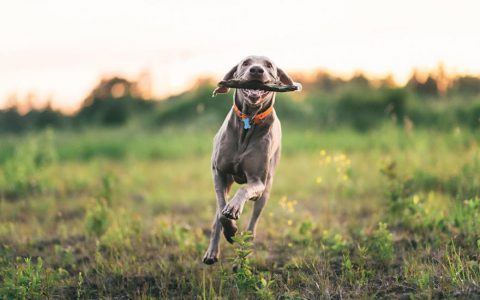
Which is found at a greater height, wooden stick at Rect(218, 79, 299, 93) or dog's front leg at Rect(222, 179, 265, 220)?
wooden stick at Rect(218, 79, 299, 93)

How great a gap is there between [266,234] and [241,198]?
2292 mm

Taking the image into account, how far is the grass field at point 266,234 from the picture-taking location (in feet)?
13.9

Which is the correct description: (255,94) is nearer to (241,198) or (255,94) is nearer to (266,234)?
(241,198)

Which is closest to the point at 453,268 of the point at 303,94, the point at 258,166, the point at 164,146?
the point at 258,166

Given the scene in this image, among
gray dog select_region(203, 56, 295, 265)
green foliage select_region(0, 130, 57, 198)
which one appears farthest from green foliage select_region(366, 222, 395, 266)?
green foliage select_region(0, 130, 57, 198)

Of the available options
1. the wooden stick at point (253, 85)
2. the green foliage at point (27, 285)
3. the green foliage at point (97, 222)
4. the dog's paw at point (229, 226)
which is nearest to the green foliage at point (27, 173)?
the green foliage at point (97, 222)

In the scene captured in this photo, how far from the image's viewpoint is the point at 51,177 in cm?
1012

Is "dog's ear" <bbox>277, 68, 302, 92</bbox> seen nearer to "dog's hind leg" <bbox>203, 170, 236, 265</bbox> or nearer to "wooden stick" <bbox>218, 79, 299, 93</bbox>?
"wooden stick" <bbox>218, 79, 299, 93</bbox>

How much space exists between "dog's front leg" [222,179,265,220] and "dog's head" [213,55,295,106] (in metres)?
0.64

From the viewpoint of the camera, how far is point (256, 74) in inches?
162

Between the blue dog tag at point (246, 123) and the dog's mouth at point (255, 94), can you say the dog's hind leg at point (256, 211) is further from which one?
the dog's mouth at point (255, 94)

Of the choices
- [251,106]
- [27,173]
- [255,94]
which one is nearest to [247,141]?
[251,106]

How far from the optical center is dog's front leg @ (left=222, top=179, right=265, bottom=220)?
3895 millimetres

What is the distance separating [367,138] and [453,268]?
920cm
